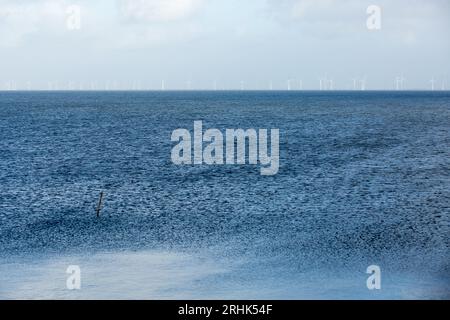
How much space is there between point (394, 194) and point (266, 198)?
1318 centimetres

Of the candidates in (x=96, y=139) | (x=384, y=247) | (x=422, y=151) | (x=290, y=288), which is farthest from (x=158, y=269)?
(x=96, y=139)

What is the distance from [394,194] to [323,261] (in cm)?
2766

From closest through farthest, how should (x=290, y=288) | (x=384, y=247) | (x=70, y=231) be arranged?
(x=290, y=288) → (x=384, y=247) → (x=70, y=231)

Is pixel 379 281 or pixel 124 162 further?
pixel 124 162

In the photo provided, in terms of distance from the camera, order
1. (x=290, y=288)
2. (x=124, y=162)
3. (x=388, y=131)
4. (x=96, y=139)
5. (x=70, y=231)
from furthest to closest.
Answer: (x=388, y=131)
(x=96, y=139)
(x=124, y=162)
(x=70, y=231)
(x=290, y=288)

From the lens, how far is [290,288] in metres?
34.3

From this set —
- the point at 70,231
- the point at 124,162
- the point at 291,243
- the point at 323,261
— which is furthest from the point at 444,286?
the point at 124,162

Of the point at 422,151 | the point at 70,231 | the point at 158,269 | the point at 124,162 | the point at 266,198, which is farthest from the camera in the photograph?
the point at 422,151

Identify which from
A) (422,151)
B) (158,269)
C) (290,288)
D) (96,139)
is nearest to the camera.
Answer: (290,288)

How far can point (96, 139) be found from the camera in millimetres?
130500

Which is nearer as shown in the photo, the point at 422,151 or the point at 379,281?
the point at 379,281

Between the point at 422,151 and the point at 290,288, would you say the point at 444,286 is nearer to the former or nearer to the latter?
the point at 290,288

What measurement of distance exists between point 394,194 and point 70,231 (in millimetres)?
32951

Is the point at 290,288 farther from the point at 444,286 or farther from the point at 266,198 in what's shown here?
the point at 266,198
